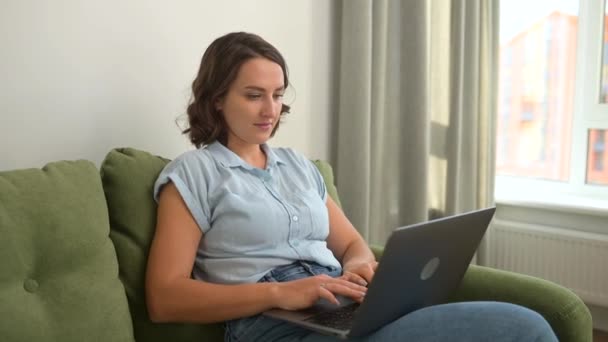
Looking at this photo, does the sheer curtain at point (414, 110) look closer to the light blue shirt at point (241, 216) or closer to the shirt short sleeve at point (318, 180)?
the shirt short sleeve at point (318, 180)

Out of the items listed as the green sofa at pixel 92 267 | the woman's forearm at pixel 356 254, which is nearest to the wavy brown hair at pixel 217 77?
the green sofa at pixel 92 267

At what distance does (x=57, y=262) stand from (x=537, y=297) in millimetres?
1047

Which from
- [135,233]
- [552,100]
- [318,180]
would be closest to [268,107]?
[318,180]

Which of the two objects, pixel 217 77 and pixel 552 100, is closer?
pixel 217 77

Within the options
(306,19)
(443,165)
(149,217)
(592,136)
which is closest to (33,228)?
(149,217)

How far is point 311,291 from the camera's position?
1.51 m

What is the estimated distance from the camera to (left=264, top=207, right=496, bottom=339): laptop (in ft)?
4.33

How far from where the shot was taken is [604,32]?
328 cm

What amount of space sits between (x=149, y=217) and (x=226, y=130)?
1.06 feet

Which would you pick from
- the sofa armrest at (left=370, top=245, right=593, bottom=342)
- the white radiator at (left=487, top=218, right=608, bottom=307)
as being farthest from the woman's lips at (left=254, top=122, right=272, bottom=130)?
the white radiator at (left=487, top=218, right=608, bottom=307)

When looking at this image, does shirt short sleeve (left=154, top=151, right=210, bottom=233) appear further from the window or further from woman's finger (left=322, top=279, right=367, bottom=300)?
the window

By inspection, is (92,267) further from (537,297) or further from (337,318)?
(537,297)

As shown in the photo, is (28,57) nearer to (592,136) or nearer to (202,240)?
(202,240)

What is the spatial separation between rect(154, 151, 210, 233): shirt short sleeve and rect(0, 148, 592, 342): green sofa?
0.05m
